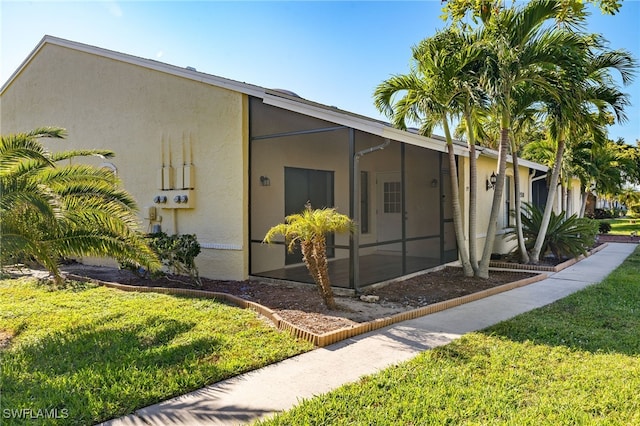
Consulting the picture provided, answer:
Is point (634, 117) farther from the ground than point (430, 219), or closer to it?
farther from the ground

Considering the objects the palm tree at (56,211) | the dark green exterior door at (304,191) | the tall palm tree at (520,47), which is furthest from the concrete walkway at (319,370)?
the dark green exterior door at (304,191)

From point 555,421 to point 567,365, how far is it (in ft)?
4.35

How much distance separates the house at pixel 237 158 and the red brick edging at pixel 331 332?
1434 mm

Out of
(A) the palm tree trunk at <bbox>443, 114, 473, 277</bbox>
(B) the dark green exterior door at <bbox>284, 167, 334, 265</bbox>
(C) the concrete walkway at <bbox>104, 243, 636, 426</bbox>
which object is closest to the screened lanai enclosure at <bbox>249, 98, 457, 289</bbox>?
(B) the dark green exterior door at <bbox>284, 167, 334, 265</bbox>

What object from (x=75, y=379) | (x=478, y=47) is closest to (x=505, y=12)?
(x=478, y=47)

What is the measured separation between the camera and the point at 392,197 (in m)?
13.4

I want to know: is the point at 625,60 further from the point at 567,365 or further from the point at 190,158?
the point at 190,158

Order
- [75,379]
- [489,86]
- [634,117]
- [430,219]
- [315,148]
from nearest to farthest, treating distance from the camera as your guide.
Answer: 1. [75,379]
2. [489,86]
3. [634,117]
4. [315,148]
5. [430,219]

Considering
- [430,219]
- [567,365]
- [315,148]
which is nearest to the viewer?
[567,365]

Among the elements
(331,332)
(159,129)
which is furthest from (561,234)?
(159,129)

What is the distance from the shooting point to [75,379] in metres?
3.99

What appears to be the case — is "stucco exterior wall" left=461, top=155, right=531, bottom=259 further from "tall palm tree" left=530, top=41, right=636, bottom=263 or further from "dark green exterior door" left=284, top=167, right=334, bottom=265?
"dark green exterior door" left=284, top=167, right=334, bottom=265
